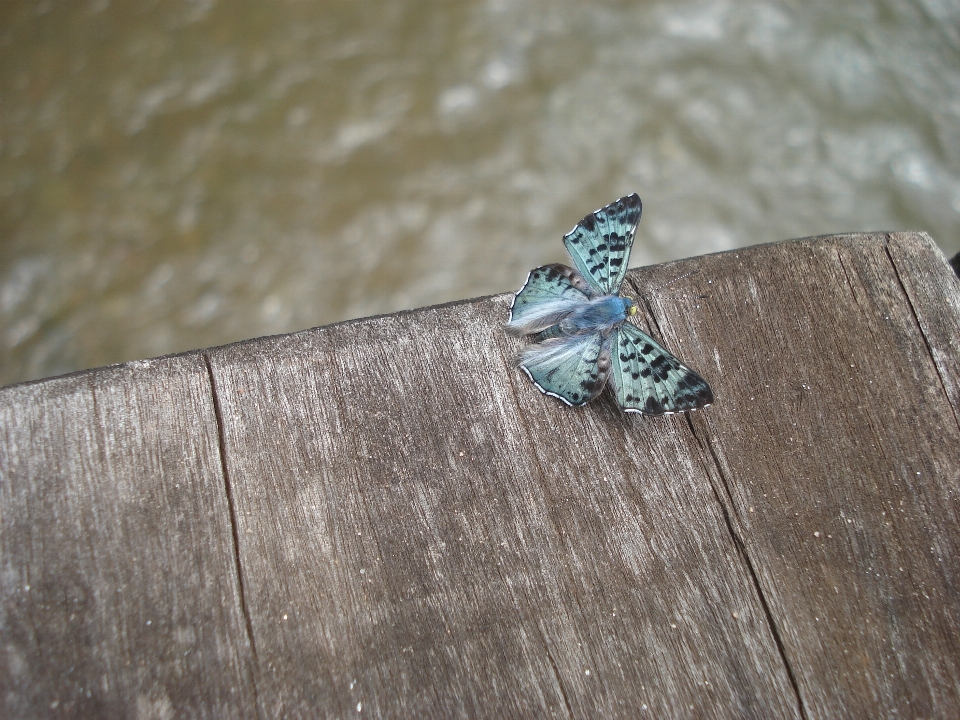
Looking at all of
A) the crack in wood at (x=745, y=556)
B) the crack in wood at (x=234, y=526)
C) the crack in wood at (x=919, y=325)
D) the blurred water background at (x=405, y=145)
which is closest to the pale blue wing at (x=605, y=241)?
the crack in wood at (x=745, y=556)

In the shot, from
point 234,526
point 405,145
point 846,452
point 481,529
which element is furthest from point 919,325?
point 405,145

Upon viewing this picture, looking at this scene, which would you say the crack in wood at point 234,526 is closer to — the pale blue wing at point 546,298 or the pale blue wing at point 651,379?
the pale blue wing at point 546,298

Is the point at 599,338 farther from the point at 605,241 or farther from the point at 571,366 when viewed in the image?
the point at 605,241

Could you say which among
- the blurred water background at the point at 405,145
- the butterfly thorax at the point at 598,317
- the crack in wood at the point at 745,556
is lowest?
the blurred water background at the point at 405,145

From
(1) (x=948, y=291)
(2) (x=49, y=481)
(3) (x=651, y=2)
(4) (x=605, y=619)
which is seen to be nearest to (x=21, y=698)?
(2) (x=49, y=481)

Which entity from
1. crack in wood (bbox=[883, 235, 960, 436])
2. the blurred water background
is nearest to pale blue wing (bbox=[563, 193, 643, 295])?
crack in wood (bbox=[883, 235, 960, 436])

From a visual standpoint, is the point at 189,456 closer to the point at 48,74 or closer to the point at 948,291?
the point at 948,291
